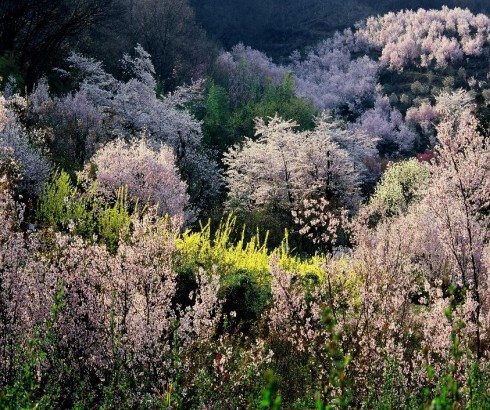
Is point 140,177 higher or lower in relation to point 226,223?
higher

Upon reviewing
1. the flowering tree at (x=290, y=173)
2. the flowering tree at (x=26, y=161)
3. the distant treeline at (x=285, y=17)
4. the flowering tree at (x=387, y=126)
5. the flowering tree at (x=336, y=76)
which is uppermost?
the distant treeline at (x=285, y=17)

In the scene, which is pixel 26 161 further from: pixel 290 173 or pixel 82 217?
pixel 290 173

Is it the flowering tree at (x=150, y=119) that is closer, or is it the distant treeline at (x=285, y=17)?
the flowering tree at (x=150, y=119)

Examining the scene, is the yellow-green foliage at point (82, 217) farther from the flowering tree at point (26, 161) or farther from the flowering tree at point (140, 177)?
the flowering tree at point (140, 177)

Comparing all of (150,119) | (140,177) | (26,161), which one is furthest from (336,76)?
(26,161)

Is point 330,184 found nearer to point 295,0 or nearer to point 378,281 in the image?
point 378,281

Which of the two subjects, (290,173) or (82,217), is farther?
(290,173)

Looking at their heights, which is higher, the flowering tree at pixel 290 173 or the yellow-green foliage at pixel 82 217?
the flowering tree at pixel 290 173

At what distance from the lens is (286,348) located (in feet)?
20.5

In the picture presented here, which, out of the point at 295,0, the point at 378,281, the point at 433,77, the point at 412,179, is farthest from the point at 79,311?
the point at 295,0

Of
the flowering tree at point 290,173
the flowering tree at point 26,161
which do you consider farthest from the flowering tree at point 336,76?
the flowering tree at point 26,161

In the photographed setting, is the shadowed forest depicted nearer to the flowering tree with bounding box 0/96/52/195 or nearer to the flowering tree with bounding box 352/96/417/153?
the flowering tree with bounding box 0/96/52/195

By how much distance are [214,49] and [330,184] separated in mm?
34757

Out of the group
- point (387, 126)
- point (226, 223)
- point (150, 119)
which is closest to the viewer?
point (226, 223)
